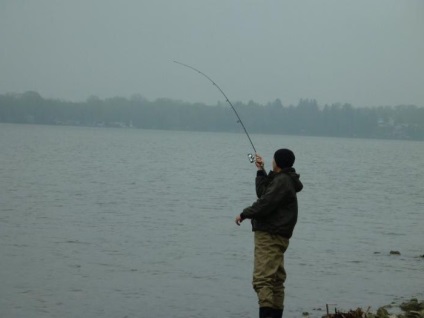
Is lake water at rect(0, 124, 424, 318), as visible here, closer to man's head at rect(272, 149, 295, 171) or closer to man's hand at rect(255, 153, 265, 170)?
man's hand at rect(255, 153, 265, 170)

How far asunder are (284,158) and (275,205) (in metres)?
0.50

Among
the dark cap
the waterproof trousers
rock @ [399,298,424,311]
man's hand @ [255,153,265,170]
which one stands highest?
the dark cap

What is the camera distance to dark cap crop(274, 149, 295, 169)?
8141 mm

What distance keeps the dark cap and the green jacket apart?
0.06m

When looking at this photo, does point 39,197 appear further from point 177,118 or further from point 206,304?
point 177,118

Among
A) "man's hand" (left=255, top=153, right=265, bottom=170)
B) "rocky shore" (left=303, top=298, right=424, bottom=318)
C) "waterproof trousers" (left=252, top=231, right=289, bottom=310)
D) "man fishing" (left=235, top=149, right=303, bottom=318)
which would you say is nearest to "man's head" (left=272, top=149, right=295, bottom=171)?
"man fishing" (left=235, top=149, right=303, bottom=318)

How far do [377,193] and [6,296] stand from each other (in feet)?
97.7

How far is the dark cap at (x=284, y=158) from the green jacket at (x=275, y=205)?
0.06m

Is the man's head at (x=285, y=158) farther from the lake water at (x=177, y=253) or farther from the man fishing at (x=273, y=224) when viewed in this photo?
the lake water at (x=177, y=253)

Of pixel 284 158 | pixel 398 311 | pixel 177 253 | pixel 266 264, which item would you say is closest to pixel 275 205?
pixel 284 158

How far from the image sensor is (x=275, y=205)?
8.02 metres

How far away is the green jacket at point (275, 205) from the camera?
7.99 m

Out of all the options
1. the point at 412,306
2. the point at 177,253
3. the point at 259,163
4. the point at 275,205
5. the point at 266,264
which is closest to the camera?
the point at 275,205

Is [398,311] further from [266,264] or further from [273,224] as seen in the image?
[273,224]
